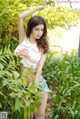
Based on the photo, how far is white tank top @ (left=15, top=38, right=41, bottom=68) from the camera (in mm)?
2895

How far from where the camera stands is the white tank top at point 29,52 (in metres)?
2.89

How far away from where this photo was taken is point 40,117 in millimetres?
3086

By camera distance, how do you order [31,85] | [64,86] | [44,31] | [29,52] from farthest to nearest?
1. [64,86]
2. [44,31]
3. [29,52]
4. [31,85]

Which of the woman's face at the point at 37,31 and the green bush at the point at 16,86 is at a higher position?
the woman's face at the point at 37,31

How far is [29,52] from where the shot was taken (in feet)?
9.53

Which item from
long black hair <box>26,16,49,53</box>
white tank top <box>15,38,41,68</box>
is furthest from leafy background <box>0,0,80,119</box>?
long black hair <box>26,16,49,53</box>

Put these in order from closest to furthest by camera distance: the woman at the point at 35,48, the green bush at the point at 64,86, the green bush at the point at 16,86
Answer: the green bush at the point at 16,86 < the woman at the point at 35,48 < the green bush at the point at 64,86

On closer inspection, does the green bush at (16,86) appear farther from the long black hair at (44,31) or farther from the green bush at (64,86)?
the green bush at (64,86)

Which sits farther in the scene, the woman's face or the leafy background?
the woman's face

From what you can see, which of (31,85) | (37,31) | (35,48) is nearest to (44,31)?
(37,31)

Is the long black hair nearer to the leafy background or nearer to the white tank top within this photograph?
the white tank top

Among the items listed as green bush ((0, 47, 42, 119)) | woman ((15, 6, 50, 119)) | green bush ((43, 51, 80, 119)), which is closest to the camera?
green bush ((0, 47, 42, 119))

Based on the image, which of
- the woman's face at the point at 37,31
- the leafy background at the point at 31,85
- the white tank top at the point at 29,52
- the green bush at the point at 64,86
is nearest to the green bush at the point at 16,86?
the leafy background at the point at 31,85

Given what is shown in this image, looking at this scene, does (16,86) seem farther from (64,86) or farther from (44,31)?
(64,86)
